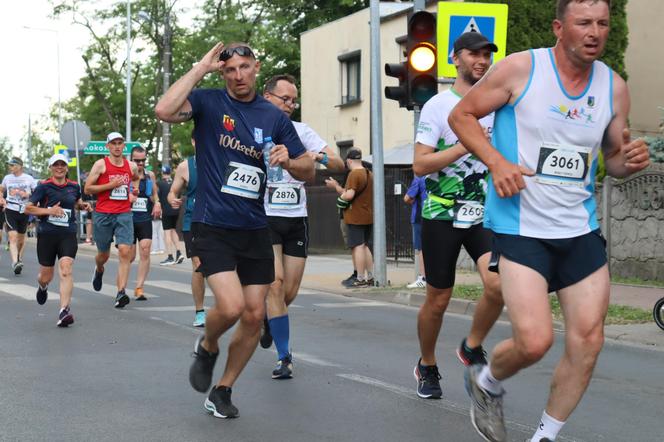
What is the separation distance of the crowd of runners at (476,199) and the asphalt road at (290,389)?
1.07 ft

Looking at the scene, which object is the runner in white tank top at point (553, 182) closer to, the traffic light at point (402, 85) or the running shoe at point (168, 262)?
the traffic light at point (402, 85)

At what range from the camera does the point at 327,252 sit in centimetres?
2561

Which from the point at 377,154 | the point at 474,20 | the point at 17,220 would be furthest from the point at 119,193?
the point at 17,220

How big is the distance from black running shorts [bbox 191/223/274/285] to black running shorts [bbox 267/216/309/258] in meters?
1.46

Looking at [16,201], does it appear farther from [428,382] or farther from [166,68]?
[428,382]

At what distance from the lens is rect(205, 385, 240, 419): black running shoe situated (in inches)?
237

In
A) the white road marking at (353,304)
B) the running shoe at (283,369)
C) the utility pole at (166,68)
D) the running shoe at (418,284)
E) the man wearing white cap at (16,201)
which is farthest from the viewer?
the utility pole at (166,68)

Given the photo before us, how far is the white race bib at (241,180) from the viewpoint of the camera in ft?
19.4

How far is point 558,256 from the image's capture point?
15.3 feet

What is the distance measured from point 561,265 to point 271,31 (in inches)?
1533

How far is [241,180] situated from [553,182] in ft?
6.45

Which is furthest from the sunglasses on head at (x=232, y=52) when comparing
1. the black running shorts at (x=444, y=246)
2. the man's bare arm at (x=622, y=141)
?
the man's bare arm at (x=622, y=141)

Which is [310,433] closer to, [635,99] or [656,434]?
[656,434]

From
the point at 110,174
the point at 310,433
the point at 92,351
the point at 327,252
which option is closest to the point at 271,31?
the point at 327,252
